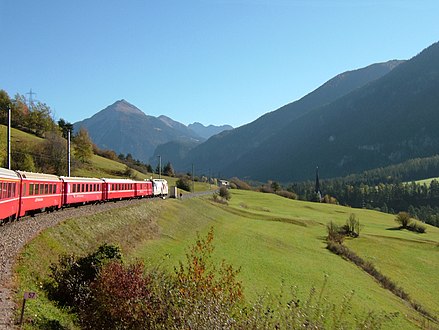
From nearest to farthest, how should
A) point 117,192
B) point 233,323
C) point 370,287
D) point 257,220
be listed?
point 233,323 < point 370,287 < point 117,192 < point 257,220

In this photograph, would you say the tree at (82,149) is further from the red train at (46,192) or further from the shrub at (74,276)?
the shrub at (74,276)

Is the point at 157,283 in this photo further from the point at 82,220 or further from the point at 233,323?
the point at 82,220

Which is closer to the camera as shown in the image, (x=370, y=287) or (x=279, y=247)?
(x=370, y=287)

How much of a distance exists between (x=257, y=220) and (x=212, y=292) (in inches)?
2367

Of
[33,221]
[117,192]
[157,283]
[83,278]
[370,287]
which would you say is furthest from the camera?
[117,192]

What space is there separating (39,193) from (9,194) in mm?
6721

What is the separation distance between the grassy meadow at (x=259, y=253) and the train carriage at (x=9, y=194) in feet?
9.09

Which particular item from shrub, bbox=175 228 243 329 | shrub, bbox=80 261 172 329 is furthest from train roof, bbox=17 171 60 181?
shrub, bbox=175 228 243 329

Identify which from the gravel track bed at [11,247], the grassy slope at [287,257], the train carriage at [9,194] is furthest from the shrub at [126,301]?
the train carriage at [9,194]

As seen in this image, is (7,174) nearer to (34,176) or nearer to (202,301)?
(34,176)

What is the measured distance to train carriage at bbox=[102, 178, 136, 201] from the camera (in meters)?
51.3

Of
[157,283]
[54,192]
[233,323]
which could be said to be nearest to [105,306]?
[157,283]

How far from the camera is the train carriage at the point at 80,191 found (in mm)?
38688

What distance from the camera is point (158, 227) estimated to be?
4259 centimetres
